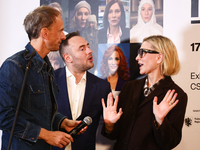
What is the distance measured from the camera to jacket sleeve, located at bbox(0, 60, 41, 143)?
178cm

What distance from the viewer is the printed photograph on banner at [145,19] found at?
260 centimetres

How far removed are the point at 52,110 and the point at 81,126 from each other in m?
0.31

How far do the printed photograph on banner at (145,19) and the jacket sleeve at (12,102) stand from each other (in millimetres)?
1405

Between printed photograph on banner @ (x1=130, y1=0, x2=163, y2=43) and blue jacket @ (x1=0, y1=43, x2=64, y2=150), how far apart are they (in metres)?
1.16

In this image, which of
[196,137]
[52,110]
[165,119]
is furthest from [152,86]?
[52,110]

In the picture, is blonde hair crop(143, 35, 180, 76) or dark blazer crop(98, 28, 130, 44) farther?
dark blazer crop(98, 28, 130, 44)

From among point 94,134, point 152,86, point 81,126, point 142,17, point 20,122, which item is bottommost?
point 94,134

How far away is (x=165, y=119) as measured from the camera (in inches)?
85.1

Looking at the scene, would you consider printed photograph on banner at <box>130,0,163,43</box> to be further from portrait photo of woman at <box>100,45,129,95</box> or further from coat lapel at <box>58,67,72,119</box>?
coat lapel at <box>58,67,72,119</box>

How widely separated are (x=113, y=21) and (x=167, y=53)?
0.76m

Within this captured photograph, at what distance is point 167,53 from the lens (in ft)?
8.10

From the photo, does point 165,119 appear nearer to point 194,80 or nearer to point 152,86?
point 152,86

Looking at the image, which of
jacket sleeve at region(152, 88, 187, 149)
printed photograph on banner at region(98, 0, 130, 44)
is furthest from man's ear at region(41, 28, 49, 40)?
jacket sleeve at region(152, 88, 187, 149)

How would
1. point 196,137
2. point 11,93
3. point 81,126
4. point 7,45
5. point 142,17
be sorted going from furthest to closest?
point 7,45
point 142,17
point 196,137
point 81,126
point 11,93
